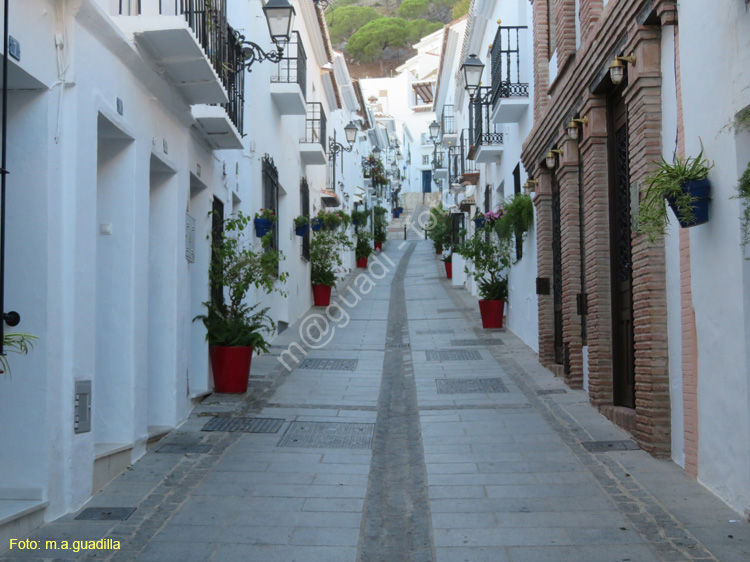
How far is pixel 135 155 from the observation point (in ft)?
22.9

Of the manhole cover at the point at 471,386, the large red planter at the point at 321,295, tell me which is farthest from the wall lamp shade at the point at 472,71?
the large red planter at the point at 321,295

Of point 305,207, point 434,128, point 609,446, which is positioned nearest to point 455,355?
point 609,446

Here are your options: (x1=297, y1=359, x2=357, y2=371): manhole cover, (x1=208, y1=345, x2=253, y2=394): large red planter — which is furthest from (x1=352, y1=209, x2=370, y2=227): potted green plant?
(x1=208, y1=345, x2=253, y2=394): large red planter

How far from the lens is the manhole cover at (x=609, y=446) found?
23.5 ft

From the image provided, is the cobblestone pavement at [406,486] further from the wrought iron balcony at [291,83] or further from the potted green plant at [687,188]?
the wrought iron balcony at [291,83]

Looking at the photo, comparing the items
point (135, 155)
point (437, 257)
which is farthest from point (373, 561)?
point (437, 257)

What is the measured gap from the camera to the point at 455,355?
13047 mm

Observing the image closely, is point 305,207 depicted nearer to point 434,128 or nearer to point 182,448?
point 182,448

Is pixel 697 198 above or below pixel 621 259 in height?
above

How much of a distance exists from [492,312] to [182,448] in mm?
9341

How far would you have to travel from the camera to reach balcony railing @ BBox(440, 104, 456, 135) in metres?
31.2

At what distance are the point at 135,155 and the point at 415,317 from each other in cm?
1188

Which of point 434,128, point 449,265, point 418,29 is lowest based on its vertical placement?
point 449,265

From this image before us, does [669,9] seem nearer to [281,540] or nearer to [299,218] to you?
[281,540]
